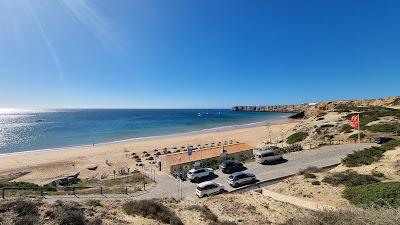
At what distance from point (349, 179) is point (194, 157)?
653 inches

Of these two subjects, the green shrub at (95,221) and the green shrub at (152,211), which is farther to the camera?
the green shrub at (152,211)

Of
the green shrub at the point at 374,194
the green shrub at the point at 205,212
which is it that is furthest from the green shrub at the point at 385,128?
the green shrub at the point at 205,212

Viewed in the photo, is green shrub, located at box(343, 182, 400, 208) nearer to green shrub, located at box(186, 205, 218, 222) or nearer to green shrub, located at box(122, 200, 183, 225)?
green shrub, located at box(186, 205, 218, 222)

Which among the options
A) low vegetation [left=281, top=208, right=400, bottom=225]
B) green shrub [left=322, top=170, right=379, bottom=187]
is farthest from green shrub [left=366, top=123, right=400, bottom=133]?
low vegetation [left=281, top=208, right=400, bottom=225]

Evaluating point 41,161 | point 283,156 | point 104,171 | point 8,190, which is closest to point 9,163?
point 41,161

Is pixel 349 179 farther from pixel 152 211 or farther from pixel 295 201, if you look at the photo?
pixel 152 211

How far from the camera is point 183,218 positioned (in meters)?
14.7

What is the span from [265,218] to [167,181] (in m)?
13.1

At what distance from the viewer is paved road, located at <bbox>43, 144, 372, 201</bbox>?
887 inches

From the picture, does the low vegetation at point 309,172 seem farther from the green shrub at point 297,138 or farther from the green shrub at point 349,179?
the green shrub at point 297,138

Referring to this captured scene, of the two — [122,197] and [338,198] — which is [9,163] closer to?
[122,197]

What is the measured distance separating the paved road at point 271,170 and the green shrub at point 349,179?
4.81 meters

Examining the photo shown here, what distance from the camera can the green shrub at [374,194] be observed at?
46.4 feet

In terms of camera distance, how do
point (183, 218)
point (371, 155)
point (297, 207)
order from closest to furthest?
point (183, 218) < point (297, 207) < point (371, 155)
